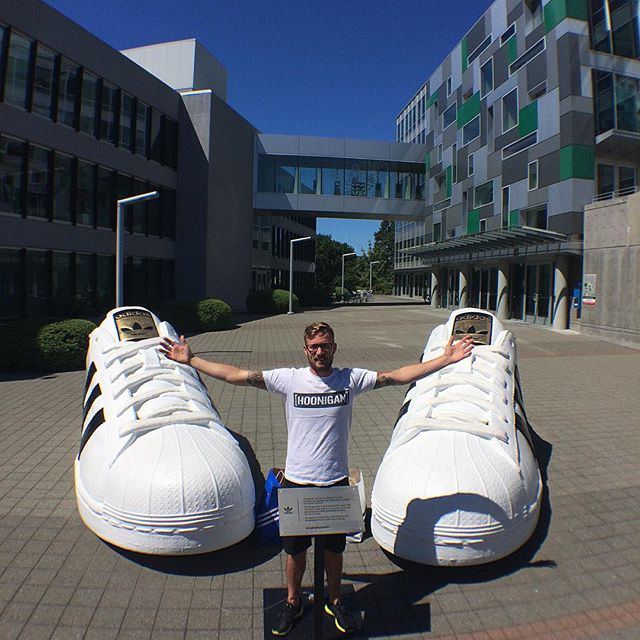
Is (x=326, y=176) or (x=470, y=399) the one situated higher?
(x=326, y=176)

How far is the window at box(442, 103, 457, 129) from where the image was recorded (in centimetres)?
3450

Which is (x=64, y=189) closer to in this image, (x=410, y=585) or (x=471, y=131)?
(x=410, y=585)

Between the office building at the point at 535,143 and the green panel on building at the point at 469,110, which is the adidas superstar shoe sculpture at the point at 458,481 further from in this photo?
the green panel on building at the point at 469,110

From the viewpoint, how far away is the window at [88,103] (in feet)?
65.3

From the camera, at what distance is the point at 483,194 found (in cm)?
2995

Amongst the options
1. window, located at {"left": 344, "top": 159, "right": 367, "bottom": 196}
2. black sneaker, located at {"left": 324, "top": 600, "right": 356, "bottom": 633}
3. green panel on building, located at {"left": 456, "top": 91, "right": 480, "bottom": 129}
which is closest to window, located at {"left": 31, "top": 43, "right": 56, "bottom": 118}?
black sneaker, located at {"left": 324, "top": 600, "right": 356, "bottom": 633}

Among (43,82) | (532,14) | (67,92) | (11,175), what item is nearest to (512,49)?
(532,14)

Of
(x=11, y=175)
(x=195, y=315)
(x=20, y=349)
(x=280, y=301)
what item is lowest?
(x=20, y=349)

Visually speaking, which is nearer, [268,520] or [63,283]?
[268,520]

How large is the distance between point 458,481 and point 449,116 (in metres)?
35.7

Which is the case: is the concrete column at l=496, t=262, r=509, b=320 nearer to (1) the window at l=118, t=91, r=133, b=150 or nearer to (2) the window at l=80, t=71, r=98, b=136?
(1) the window at l=118, t=91, r=133, b=150

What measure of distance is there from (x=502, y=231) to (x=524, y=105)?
245 inches

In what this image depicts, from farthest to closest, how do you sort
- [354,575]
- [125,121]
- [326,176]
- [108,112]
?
[326,176]
[125,121]
[108,112]
[354,575]

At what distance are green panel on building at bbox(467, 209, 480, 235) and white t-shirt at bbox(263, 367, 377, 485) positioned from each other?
96.0ft
